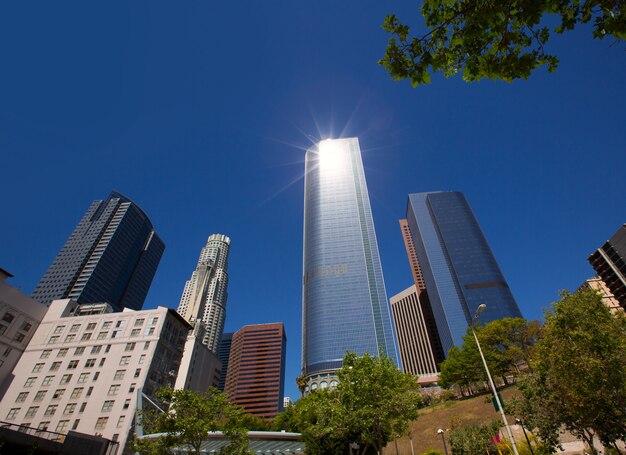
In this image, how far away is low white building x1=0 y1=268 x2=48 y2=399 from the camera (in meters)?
61.2

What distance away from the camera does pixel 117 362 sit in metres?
63.9

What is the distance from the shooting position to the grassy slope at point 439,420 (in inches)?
1626

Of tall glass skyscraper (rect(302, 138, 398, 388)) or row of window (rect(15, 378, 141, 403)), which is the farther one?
tall glass skyscraper (rect(302, 138, 398, 388))

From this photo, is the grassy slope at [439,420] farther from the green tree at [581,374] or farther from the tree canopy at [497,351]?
the green tree at [581,374]

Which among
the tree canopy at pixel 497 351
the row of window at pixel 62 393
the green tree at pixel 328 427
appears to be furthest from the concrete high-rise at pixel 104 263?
the tree canopy at pixel 497 351

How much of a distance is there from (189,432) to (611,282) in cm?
15180

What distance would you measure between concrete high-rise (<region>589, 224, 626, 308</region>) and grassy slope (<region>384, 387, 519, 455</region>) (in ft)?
315

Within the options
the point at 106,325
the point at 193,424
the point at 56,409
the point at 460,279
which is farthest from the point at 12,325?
the point at 460,279

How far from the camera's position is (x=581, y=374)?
782 inches

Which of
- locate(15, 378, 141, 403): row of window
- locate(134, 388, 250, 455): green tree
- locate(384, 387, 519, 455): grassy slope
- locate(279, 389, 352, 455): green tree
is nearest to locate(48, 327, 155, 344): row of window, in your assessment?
locate(15, 378, 141, 403): row of window

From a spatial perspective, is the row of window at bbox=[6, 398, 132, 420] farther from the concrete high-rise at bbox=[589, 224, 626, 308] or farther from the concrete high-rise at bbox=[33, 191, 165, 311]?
the concrete high-rise at bbox=[589, 224, 626, 308]

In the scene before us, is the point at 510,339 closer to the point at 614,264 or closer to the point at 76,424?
the point at 76,424

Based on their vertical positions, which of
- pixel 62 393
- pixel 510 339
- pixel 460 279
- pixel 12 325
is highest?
pixel 460 279

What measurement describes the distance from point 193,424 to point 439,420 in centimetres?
4045
